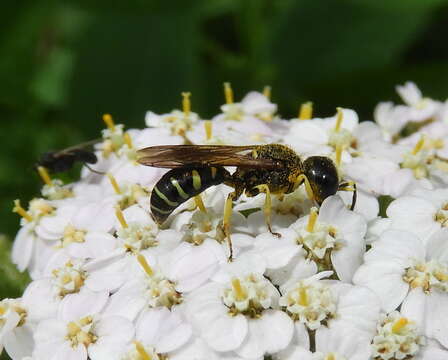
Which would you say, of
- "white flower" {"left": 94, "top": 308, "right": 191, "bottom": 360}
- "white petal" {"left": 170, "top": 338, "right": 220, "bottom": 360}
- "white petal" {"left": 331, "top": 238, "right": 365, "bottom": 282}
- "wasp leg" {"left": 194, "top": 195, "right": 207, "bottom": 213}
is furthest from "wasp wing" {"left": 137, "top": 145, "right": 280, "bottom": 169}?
"white petal" {"left": 170, "top": 338, "right": 220, "bottom": 360}

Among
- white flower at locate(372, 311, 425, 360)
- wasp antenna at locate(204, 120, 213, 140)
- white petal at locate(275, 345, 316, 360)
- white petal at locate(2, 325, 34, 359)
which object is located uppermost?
wasp antenna at locate(204, 120, 213, 140)

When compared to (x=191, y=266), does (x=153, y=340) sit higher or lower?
lower

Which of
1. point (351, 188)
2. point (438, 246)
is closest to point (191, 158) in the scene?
point (351, 188)

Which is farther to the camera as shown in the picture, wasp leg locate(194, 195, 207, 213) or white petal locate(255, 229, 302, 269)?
wasp leg locate(194, 195, 207, 213)

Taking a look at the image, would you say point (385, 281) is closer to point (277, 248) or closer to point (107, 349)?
point (277, 248)

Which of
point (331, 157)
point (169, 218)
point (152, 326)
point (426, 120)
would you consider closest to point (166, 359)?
point (152, 326)

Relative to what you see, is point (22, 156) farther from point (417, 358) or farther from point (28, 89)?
point (417, 358)

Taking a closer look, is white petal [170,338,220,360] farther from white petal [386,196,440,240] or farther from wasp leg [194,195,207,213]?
white petal [386,196,440,240]

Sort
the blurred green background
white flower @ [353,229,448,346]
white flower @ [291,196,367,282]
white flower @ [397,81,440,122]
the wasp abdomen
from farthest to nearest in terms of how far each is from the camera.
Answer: the blurred green background, white flower @ [397,81,440,122], the wasp abdomen, white flower @ [291,196,367,282], white flower @ [353,229,448,346]
